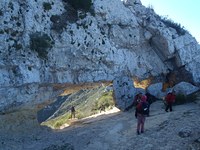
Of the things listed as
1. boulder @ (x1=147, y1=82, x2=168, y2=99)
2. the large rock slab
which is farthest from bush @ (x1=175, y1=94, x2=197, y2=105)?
the large rock slab

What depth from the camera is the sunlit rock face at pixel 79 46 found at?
73.3 ft

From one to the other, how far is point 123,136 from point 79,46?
7.38 m

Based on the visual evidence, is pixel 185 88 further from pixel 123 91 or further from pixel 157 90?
pixel 123 91

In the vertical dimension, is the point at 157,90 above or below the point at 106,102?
above

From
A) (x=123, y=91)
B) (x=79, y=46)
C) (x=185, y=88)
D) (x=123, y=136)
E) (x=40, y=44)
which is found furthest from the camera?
(x=185, y=88)

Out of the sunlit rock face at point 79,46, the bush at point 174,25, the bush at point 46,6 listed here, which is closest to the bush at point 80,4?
the sunlit rock face at point 79,46

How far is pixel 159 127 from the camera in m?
21.4

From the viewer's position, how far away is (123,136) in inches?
821

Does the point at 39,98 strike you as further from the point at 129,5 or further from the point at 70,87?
the point at 129,5

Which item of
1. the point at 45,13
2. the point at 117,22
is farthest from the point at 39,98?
the point at 117,22

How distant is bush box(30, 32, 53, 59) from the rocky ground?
15.0 ft

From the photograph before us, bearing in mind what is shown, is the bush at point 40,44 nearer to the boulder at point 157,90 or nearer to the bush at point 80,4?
the bush at point 80,4

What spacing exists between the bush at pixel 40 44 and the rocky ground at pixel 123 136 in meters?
4.57

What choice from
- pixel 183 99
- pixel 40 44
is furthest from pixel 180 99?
pixel 40 44
